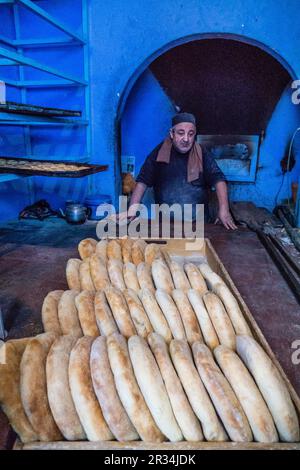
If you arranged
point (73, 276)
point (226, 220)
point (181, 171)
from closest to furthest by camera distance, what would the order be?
1. point (73, 276)
2. point (226, 220)
3. point (181, 171)

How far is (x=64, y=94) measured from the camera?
4090 millimetres

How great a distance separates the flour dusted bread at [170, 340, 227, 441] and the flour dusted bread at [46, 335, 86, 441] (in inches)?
13.2

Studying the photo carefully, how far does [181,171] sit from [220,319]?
2652 millimetres

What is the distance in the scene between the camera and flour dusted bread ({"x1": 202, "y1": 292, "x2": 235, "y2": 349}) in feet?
3.92

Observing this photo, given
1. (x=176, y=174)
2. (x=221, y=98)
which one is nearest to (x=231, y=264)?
(x=176, y=174)

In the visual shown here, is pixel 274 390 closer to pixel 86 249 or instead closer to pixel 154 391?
pixel 154 391

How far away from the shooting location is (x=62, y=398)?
930 millimetres

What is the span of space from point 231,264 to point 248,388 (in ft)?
4.15

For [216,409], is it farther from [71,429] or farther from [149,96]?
[149,96]

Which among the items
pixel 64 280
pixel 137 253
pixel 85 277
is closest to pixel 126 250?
pixel 137 253

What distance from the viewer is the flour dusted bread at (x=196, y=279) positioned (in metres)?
1.48

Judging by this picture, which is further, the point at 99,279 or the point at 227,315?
the point at 99,279

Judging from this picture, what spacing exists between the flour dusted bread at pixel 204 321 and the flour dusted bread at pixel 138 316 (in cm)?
20

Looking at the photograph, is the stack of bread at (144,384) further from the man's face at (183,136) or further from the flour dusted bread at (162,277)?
the man's face at (183,136)
